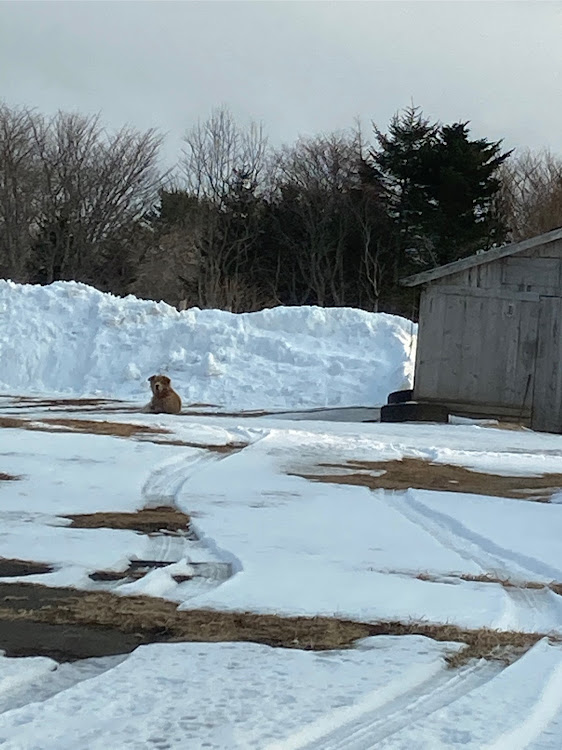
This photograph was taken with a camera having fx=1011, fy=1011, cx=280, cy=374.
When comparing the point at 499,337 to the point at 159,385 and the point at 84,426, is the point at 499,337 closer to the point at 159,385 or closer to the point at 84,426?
the point at 159,385

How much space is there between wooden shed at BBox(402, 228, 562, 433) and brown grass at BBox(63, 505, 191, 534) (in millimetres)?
12991

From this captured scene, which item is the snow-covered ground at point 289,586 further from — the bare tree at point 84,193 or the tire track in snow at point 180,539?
the bare tree at point 84,193

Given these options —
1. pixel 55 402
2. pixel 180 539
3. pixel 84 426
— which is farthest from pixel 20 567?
pixel 55 402

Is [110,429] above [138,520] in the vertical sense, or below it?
above

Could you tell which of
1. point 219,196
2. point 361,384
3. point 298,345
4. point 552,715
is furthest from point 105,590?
point 219,196

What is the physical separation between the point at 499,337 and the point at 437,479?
10.5 metres

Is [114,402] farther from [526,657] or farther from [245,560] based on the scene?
[526,657]

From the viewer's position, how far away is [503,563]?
579cm

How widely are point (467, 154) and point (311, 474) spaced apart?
101 ft

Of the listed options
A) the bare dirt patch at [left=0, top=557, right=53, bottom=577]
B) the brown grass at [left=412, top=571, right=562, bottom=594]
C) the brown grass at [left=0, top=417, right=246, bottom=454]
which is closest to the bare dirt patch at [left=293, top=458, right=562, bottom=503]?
the brown grass at [left=0, top=417, right=246, bottom=454]

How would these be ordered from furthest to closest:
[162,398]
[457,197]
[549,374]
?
[457,197], [549,374], [162,398]

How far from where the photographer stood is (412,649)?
394 centimetres

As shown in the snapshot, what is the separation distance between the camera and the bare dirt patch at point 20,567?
5070 millimetres

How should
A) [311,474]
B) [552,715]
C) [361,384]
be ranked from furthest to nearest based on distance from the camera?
1. [361,384]
2. [311,474]
3. [552,715]
